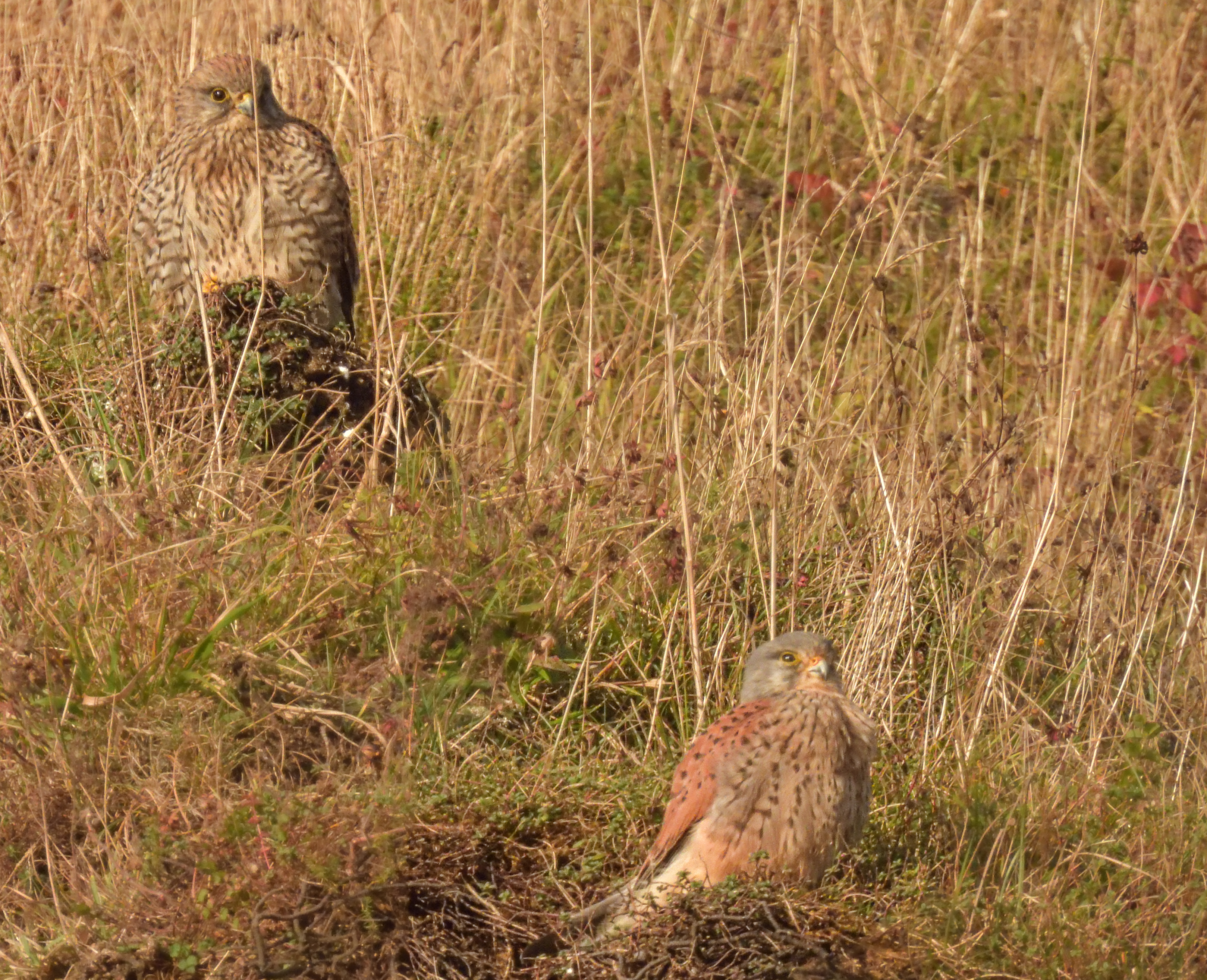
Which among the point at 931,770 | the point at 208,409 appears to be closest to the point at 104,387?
the point at 208,409

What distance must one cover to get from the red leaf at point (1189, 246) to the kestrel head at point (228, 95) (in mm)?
3304

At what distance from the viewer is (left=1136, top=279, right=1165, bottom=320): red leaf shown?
19.4 feet

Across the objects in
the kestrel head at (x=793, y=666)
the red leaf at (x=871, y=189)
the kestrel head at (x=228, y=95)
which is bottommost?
the kestrel head at (x=793, y=666)

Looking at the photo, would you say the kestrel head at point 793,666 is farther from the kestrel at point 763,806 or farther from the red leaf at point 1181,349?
the red leaf at point 1181,349

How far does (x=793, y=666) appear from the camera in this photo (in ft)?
11.0

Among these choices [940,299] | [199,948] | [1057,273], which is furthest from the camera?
[1057,273]

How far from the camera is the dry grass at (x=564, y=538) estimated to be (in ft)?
10.7

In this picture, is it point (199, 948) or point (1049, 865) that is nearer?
point (199, 948)

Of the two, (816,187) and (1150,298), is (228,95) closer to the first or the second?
(816,187)

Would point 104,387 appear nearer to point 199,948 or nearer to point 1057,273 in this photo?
point 199,948

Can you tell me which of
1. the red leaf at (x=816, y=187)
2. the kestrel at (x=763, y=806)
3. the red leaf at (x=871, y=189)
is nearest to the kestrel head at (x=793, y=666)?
the kestrel at (x=763, y=806)

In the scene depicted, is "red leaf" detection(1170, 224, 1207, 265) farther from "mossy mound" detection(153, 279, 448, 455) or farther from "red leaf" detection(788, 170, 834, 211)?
"mossy mound" detection(153, 279, 448, 455)

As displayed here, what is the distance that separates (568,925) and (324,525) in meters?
1.35

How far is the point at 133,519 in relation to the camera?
151 inches
